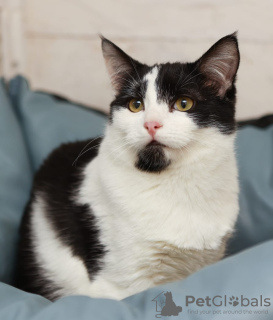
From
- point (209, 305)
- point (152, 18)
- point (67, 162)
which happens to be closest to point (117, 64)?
point (67, 162)

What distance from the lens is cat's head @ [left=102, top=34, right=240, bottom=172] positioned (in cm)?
86

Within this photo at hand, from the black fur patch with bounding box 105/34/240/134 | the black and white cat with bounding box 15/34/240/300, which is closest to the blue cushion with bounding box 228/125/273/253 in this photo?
the black and white cat with bounding box 15/34/240/300

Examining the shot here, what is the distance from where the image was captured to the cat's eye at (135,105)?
929mm

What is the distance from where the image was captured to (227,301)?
2.35 ft

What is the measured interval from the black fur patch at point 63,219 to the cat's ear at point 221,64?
0.37 meters

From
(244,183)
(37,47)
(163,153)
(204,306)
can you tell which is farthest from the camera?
(37,47)

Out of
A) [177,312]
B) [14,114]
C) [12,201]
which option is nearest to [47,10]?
[14,114]

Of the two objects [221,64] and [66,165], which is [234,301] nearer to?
[221,64]

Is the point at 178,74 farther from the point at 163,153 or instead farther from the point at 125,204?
the point at 125,204

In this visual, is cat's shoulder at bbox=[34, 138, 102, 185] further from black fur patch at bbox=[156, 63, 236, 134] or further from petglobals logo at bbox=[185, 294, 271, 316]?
petglobals logo at bbox=[185, 294, 271, 316]

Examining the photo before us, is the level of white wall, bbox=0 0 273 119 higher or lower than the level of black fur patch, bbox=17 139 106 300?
higher

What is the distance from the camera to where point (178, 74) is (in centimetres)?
93

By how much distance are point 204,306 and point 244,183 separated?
0.63 m

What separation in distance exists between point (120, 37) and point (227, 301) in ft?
3.92
